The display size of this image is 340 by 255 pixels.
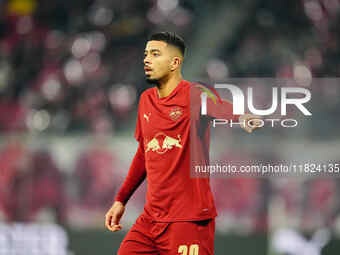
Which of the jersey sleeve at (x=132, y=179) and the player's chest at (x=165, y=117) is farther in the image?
the jersey sleeve at (x=132, y=179)

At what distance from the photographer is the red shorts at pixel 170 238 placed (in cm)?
203

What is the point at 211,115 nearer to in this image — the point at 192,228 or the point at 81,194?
the point at 192,228

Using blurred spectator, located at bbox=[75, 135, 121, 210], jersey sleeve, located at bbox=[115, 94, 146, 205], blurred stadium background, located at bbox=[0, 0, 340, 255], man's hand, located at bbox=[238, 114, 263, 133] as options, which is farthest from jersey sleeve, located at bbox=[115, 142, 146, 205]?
blurred spectator, located at bbox=[75, 135, 121, 210]

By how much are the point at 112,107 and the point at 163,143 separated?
8.91 ft

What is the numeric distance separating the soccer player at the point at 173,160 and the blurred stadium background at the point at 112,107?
231 cm

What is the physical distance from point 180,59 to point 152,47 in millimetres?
128

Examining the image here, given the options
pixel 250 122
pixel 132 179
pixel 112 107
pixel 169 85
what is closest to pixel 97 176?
pixel 112 107

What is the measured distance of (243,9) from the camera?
481cm

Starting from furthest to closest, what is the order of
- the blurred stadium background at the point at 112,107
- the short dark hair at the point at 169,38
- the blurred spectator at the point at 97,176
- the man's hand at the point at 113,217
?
the blurred spectator at the point at 97,176 → the blurred stadium background at the point at 112,107 → the man's hand at the point at 113,217 → the short dark hair at the point at 169,38

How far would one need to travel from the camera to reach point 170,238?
80.2 inches

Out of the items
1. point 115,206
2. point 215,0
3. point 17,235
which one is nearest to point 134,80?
point 215,0

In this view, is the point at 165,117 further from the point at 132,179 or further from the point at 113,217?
the point at 113,217

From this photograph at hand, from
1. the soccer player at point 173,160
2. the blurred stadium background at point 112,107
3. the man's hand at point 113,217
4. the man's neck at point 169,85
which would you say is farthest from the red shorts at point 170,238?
the blurred stadium background at point 112,107

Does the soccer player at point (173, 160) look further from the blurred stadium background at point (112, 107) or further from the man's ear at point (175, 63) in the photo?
the blurred stadium background at point (112, 107)
